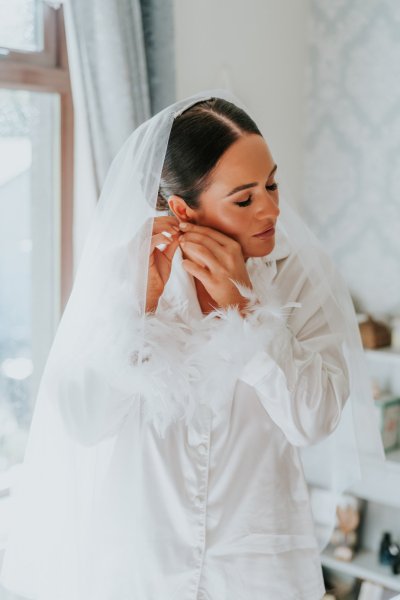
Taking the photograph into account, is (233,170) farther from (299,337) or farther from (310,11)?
(310,11)

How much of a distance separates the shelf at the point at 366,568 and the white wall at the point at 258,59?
1.36 metres

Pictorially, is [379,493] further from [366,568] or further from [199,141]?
[199,141]

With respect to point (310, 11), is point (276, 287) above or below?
below

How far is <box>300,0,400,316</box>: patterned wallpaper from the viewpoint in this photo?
103 inches

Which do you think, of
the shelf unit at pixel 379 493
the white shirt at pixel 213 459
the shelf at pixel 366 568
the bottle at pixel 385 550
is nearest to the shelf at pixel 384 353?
the shelf unit at pixel 379 493

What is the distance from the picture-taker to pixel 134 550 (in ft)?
3.95

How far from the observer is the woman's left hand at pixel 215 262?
113 centimetres

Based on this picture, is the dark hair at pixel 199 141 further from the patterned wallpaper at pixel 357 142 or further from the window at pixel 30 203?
the patterned wallpaper at pixel 357 142

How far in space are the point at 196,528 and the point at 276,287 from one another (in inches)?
16.7

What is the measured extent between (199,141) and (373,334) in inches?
63.4

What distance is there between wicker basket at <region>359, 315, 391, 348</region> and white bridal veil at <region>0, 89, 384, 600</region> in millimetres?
1210

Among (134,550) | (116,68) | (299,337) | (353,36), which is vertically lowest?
(134,550)

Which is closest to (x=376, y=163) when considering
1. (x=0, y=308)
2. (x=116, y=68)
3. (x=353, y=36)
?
(x=353, y=36)

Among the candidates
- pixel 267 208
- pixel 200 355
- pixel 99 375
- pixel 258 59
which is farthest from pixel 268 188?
pixel 258 59
